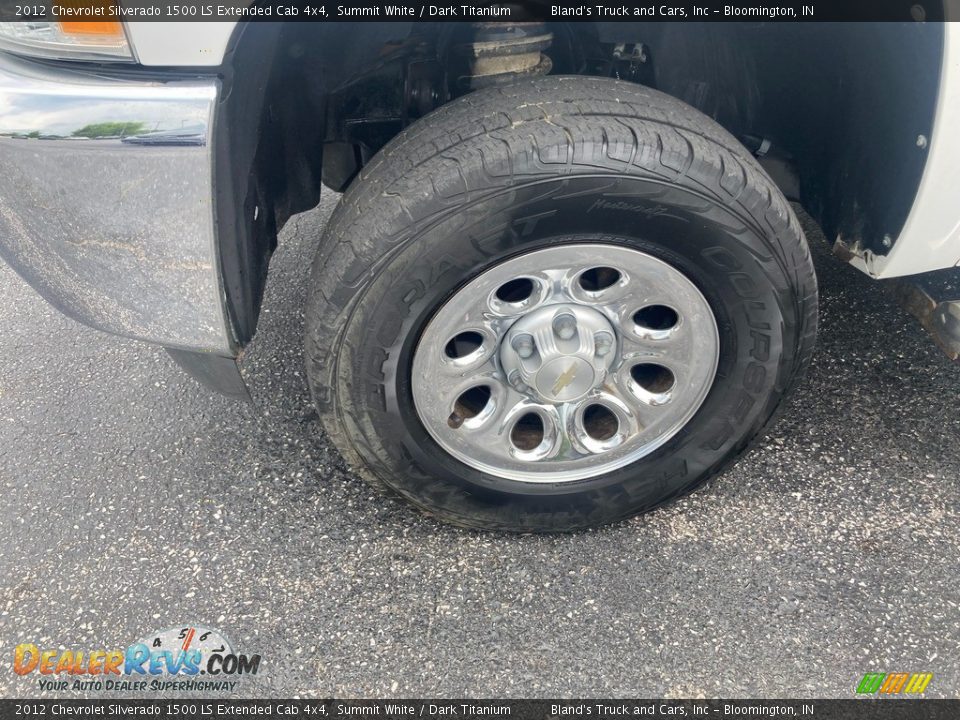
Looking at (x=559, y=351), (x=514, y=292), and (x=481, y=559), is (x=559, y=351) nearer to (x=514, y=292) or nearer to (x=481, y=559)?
(x=514, y=292)

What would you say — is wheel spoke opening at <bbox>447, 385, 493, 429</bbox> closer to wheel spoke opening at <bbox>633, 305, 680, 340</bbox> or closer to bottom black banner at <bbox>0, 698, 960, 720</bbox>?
wheel spoke opening at <bbox>633, 305, 680, 340</bbox>

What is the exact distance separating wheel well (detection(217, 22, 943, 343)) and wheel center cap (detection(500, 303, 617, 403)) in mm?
623

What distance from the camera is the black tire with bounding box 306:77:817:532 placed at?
140cm

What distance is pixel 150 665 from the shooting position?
1664mm

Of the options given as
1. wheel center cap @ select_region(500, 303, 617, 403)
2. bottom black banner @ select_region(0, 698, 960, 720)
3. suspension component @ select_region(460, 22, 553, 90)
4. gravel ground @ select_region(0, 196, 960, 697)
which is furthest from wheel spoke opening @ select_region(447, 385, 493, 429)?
suspension component @ select_region(460, 22, 553, 90)

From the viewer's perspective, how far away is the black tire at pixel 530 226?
1396 mm

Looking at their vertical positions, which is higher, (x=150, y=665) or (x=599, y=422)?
(x=599, y=422)

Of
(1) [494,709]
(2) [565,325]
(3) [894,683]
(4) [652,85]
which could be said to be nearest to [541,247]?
(2) [565,325]

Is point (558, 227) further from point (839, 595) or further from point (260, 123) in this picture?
point (839, 595)

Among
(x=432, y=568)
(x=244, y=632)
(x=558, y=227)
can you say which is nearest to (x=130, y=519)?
(x=244, y=632)

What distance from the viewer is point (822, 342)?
2.41m

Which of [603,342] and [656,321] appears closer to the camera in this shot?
[603,342]

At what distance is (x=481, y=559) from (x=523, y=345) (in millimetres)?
589

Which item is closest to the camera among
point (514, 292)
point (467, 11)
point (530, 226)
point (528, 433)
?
point (530, 226)
